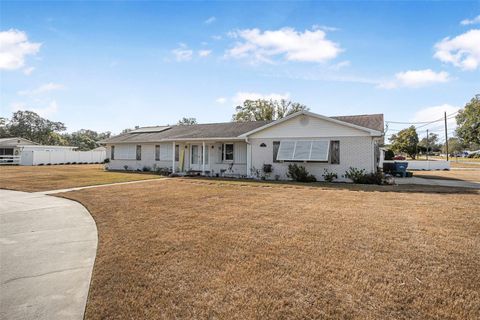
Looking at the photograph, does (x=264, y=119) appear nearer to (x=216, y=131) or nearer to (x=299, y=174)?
(x=216, y=131)

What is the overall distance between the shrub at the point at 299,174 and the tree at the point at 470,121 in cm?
4026

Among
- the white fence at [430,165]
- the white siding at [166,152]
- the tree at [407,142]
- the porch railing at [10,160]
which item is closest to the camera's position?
the white siding at [166,152]

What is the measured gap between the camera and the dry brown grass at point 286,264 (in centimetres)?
269

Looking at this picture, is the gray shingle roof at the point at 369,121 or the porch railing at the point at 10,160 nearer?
the gray shingle roof at the point at 369,121

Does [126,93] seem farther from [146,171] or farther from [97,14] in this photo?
[97,14]

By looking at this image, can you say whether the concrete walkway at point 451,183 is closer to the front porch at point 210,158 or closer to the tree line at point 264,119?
the front porch at point 210,158

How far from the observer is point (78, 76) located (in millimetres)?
14453

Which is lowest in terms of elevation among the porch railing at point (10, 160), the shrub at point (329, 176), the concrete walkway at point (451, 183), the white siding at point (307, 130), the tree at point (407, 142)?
the concrete walkway at point (451, 183)

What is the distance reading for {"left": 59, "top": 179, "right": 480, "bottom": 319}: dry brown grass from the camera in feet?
8.84

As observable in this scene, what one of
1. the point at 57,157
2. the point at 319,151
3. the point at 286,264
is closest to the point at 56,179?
the point at 319,151

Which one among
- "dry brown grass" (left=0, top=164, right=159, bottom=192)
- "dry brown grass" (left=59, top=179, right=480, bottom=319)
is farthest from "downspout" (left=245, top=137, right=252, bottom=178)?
"dry brown grass" (left=59, top=179, right=480, bottom=319)

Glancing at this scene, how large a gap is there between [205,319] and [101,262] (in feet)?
7.11

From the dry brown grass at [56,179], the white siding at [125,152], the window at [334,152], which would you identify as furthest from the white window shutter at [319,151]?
the white siding at [125,152]

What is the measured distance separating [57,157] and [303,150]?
3227 centimetres
